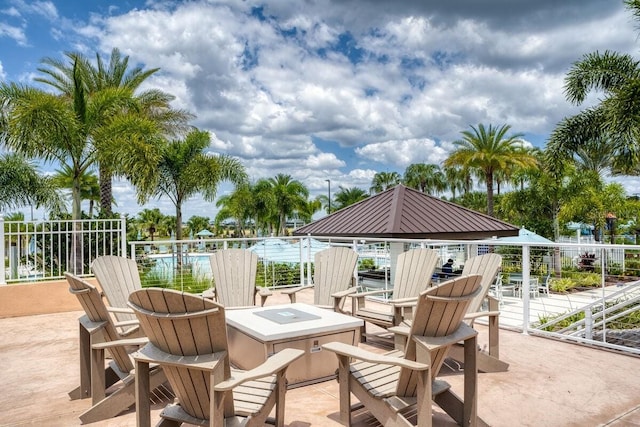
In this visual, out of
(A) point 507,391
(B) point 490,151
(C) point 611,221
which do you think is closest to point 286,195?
(B) point 490,151

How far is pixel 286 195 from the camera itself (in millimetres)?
33000

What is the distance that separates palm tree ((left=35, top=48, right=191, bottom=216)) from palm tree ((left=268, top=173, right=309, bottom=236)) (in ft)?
53.4

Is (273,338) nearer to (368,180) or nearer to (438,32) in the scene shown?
(438,32)

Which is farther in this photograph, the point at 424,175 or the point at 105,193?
the point at 424,175

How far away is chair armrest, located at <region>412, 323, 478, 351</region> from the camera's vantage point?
2.52 m

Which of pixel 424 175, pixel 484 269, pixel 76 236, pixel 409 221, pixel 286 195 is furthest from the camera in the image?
pixel 424 175

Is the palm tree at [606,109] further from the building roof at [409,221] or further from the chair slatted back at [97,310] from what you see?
the chair slatted back at [97,310]

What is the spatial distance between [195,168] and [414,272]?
491 inches

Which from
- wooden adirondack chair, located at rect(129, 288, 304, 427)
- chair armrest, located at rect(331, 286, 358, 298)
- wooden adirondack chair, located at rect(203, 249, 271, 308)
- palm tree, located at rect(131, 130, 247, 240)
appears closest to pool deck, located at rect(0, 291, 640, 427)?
chair armrest, located at rect(331, 286, 358, 298)

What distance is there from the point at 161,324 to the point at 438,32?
37.7 feet

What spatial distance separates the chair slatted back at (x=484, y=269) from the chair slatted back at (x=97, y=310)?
3.13 m

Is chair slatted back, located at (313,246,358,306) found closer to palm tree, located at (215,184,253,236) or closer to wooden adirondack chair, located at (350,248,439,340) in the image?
wooden adirondack chair, located at (350,248,439,340)

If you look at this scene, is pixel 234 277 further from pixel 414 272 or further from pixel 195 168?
pixel 195 168

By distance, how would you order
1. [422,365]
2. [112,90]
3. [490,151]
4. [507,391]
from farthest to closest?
[490,151], [112,90], [507,391], [422,365]
